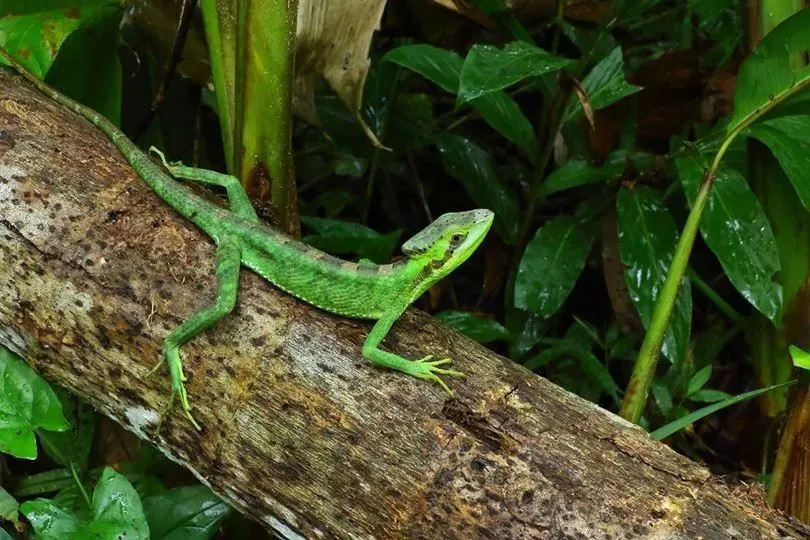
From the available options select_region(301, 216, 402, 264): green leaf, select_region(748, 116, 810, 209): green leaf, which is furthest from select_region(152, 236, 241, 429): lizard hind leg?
select_region(748, 116, 810, 209): green leaf

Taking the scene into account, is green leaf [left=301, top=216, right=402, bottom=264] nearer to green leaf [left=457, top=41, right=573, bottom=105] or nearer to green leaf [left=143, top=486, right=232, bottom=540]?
green leaf [left=457, top=41, right=573, bottom=105]

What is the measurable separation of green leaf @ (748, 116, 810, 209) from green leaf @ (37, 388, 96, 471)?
3146 mm

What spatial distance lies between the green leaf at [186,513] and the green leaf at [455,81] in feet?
6.81

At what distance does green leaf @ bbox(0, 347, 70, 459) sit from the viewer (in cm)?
245

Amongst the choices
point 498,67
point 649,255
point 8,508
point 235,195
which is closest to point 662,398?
point 649,255

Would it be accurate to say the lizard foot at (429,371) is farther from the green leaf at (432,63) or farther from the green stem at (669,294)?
the green leaf at (432,63)

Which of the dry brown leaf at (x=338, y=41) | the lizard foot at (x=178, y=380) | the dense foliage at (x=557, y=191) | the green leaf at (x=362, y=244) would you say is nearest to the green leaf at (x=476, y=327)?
the dense foliage at (x=557, y=191)

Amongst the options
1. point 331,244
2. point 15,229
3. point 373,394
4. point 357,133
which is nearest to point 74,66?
point 15,229

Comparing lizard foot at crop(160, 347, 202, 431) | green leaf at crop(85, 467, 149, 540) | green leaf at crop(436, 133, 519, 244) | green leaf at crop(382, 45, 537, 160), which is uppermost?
green leaf at crop(382, 45, 537, 160)

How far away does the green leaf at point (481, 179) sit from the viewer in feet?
14.0

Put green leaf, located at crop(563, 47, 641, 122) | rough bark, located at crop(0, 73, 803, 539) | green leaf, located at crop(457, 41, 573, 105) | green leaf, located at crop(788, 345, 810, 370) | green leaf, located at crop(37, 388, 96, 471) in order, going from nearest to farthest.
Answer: rough bark, located at crop(0, 73, 803, 539), green leaf, located at crop(788, 345, 810, 370), green leaf, located at crop(457, 41, 573, 105), green leaf, located at crop(37, 388, 96, 471), green leaf, located at crop(563, 47, 641, 122)

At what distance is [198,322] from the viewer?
2473 millimetres

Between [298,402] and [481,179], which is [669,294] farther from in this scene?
[481,179]

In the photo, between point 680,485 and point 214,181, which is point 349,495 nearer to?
point 680,485
